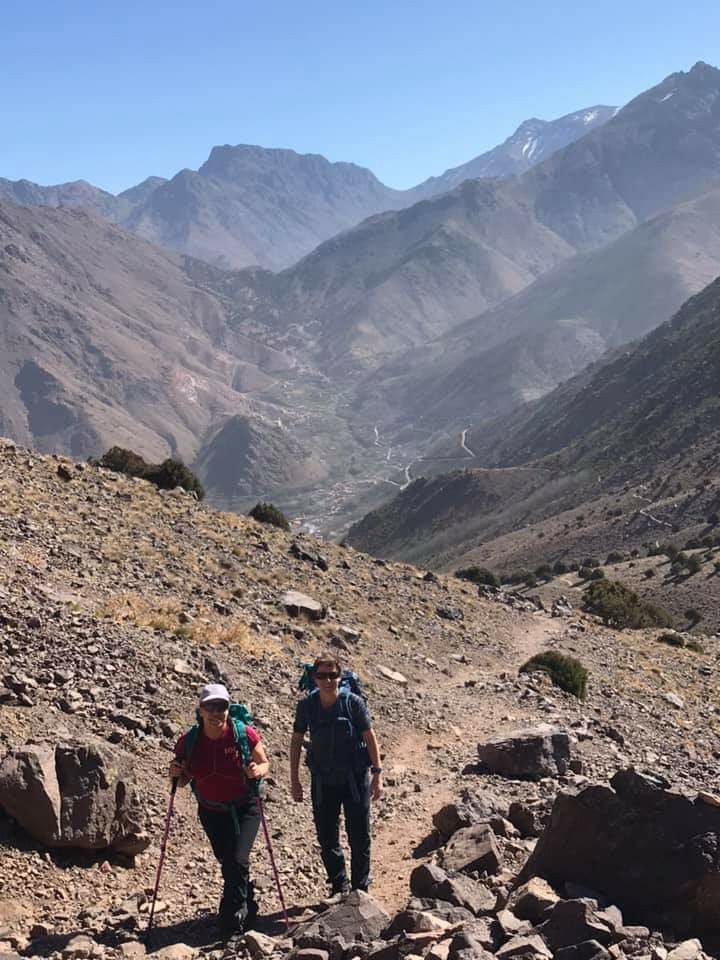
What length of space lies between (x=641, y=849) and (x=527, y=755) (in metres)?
6.13

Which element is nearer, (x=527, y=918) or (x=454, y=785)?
(x=527, y=918)

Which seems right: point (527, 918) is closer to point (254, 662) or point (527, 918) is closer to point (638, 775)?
point (638, 775)

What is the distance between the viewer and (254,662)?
16.9 m

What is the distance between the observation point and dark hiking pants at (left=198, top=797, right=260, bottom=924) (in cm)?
834

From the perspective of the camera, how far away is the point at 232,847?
27.4 feet

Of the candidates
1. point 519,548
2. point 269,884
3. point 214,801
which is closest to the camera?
point 214,801

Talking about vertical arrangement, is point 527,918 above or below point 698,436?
below

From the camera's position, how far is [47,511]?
21.7 meters

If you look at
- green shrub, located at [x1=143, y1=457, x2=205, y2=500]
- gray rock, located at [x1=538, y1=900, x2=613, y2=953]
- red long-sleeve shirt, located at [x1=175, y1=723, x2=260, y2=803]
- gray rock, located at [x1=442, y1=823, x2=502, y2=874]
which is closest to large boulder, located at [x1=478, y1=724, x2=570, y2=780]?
gray rock, located at [x1=442, y1=823, x2=502, y2=874]

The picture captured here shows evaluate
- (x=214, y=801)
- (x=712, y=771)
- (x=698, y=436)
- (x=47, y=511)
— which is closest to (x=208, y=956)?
(x=214, y=801)

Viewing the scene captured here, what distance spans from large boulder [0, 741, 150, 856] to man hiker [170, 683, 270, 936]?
151cm

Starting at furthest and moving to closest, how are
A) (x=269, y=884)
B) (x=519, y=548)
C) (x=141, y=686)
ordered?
(x=519, y=548)
(x=141, y=686)
(x=269, y=884)

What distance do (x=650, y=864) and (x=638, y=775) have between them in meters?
0.80

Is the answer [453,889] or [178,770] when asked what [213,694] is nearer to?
[178,770]
